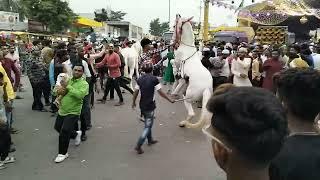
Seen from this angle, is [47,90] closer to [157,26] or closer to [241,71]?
[241,71]

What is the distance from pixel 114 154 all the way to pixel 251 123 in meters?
5.69

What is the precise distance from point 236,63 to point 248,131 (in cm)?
845

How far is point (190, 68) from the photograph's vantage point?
871 cm

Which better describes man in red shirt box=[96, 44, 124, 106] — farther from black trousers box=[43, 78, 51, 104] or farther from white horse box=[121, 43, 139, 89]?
white horse box=[121, 43, 139, 89]

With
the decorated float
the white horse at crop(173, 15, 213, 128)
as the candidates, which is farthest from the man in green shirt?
the decorated float

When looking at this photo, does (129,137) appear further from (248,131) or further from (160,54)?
(160,54)

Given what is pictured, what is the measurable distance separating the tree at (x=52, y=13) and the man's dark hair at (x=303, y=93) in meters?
38.9

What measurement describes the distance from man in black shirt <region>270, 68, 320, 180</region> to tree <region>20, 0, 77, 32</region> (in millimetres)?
38913

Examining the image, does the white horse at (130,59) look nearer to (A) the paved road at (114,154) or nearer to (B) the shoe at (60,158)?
(A) the paved road at (114,154)

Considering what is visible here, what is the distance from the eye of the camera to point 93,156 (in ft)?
22.9

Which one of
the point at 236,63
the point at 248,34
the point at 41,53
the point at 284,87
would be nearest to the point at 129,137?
the point at 236,63

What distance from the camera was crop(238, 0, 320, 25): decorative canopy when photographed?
70.6 ft

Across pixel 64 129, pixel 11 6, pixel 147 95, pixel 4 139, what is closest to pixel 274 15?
pixel 147 95

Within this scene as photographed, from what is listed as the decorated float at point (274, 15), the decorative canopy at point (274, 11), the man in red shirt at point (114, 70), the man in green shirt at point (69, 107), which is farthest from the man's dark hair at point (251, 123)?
the decorative canopy at point (274, 11)
